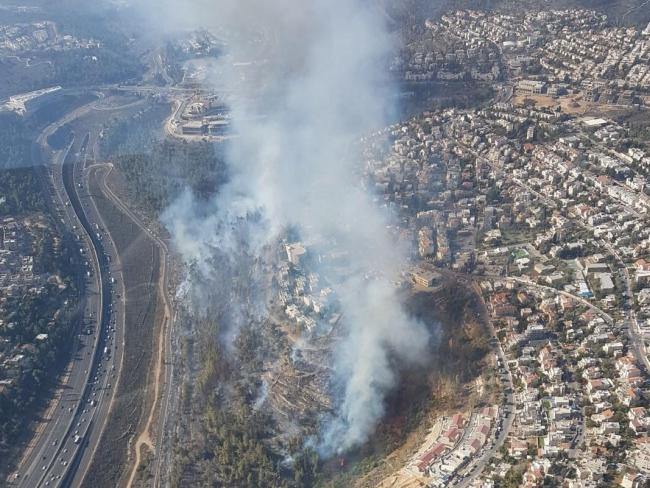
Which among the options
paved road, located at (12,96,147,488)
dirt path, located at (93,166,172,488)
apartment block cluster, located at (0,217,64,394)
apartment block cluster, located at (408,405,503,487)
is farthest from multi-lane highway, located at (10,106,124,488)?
apartment block cluster, located at (408,405,503,487)

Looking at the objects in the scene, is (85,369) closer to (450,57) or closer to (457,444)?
(457,444)

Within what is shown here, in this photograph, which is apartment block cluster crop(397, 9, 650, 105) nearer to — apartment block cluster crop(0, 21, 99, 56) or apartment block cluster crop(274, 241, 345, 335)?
apartment block cluster crop(274, 241, 345, 335)

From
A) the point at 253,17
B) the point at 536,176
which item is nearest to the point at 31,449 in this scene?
the point at 536,176

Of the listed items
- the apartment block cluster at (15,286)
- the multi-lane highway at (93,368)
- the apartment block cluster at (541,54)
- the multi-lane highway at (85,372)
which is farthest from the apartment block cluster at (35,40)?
the apartment block cluster at (15,286)

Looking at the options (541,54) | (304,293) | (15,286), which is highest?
(541,54)

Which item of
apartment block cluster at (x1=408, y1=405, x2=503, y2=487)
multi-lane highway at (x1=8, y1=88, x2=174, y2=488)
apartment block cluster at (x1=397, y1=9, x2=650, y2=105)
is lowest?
apartment block cluster at (x1=408, y1=405, x2=503, y2=487)

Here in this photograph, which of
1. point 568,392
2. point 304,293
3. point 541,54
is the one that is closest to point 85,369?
point 304,293
